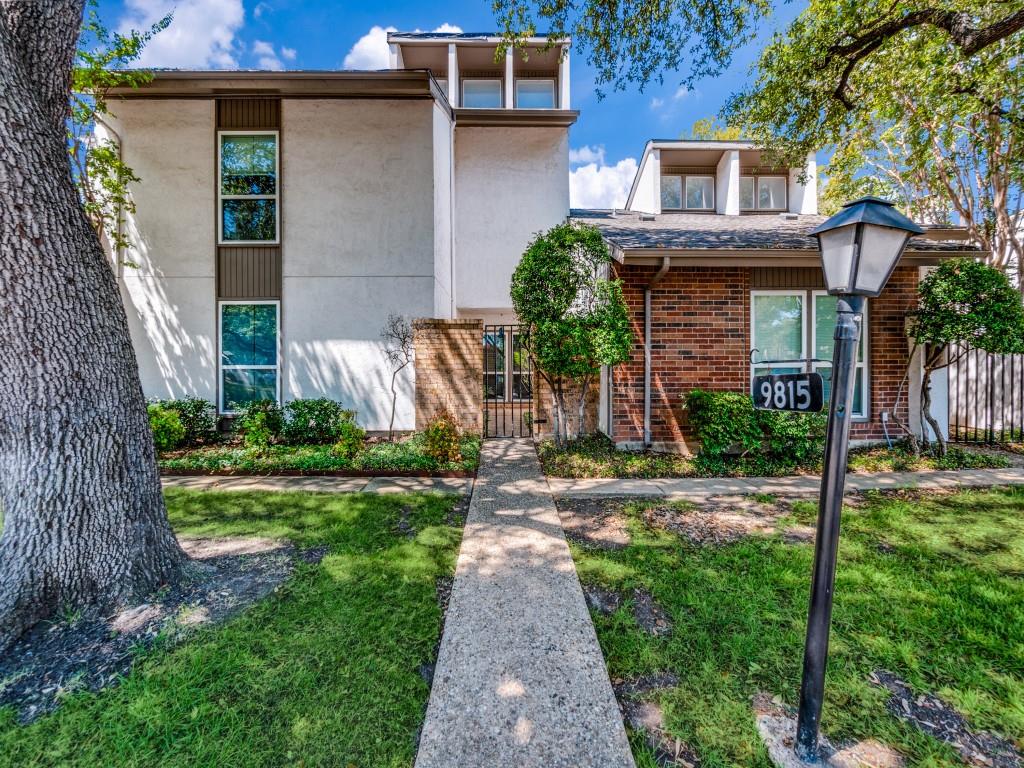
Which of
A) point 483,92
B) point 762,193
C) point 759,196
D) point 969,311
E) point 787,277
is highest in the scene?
point 483,92

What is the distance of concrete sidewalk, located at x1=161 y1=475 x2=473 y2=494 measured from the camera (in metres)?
5.16

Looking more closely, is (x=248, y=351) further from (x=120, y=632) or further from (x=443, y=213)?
(x=120, y=632)

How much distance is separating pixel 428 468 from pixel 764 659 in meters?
4.42

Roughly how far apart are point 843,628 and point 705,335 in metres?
4.82

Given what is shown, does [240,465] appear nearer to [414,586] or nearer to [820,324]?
[414,586]

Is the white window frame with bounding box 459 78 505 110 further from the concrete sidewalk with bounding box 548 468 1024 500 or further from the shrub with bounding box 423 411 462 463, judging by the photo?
the concrete sidewalk with bounding box 548 468 1024 500

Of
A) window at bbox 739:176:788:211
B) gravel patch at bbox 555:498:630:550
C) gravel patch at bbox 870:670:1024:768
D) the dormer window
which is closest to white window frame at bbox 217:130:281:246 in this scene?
gravel patch at bbox 555:498:630:550

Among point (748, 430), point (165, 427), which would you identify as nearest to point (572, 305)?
point (748, 430)

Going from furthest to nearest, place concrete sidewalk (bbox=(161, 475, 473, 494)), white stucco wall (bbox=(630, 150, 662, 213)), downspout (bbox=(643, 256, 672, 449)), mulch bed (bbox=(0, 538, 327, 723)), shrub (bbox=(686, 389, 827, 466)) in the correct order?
white stucco wall (bbox=(630, 150, 662, 213))
downspout (bbox=(643, 256, 672, 449))
shrub (bbox=(686, 389, 827, 466))
concrete sidewalk (bbox=(161, 475, 473, 494))
mulch bed (bbox=(0, 538, 327, 723))

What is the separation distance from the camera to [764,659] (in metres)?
2.27

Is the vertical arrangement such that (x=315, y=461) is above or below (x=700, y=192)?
below

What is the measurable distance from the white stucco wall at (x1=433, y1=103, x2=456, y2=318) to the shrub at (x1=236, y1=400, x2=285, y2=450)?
3.53 m

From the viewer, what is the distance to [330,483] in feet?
17.9

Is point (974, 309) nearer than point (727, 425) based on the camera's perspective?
Yes
